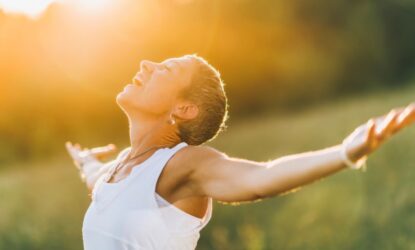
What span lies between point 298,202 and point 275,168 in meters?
5.41

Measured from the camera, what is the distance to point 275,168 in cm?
210

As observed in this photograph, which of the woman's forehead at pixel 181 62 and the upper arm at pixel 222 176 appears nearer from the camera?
the upper arm at pixel 222 176

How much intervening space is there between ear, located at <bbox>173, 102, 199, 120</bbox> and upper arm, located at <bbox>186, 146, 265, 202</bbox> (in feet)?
0.59

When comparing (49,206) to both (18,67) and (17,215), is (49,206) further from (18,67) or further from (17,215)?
(18,67)

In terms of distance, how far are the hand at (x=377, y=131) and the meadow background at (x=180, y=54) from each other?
6.14 meters

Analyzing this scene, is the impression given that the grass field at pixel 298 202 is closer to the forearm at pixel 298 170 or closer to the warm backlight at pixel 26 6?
the warm backlight at pixel 26 6

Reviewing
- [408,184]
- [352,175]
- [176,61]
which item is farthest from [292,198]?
[176,61]

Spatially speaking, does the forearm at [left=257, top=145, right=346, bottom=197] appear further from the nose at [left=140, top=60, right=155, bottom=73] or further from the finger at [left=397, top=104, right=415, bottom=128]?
the nose at [left=140, top=60, right=155, bottom=73]

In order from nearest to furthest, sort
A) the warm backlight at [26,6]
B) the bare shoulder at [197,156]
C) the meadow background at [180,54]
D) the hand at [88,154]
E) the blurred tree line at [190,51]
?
the bare shoulder at [197,156] < the hand at [88,154] < the meadow background at [180,54] < the warm backlight at [26,6] < the blurred tree line at [190,51]

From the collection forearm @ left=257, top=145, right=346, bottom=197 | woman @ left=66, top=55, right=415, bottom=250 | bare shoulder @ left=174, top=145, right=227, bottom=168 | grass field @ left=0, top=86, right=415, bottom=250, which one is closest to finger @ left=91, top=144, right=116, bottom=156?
woman @ left=66, top=55, right=415, bottom=250

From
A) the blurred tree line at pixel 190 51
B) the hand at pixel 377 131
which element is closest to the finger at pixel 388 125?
the hand at pixel 377 131

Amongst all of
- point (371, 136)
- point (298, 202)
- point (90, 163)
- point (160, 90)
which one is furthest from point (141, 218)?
point (298, 202)

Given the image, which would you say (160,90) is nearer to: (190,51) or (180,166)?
(180,166)

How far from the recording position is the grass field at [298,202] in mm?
6922
